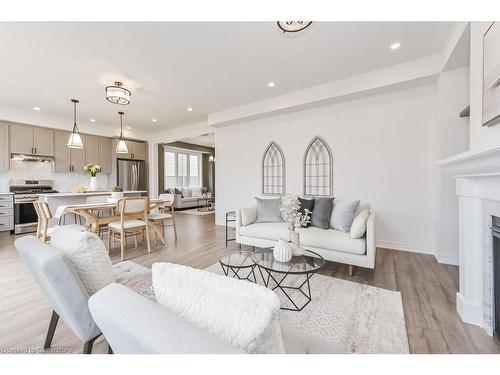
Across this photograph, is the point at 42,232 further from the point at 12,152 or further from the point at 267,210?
the point at 267,210

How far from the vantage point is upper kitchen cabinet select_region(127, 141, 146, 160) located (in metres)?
6.79

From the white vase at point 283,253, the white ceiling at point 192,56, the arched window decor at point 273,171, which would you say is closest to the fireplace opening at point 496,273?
the white vase at point 283,253

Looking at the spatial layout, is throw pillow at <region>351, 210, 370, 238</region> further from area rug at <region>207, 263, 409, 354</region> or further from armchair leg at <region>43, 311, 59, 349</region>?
armchair leg at <region>43, 311, 59, 349</region>

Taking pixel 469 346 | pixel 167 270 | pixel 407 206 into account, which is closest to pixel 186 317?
pixel 167 270

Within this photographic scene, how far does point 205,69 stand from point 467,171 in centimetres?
323

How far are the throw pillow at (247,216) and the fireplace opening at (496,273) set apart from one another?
2606mm

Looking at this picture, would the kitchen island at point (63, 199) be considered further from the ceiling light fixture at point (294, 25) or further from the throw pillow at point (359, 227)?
the throw pillow at point (359, 227)

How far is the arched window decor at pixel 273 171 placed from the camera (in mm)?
4695

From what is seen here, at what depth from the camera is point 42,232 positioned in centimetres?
328

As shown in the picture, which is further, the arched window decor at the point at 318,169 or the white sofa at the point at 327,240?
the arched window decor at the point at 318,169

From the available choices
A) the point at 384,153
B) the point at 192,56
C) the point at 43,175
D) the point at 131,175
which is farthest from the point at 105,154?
the point at 384,153

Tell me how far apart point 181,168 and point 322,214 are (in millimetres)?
7749

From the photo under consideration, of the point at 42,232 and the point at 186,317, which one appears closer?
the point at 186,317

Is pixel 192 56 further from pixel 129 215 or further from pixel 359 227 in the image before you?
pixel 359 227
